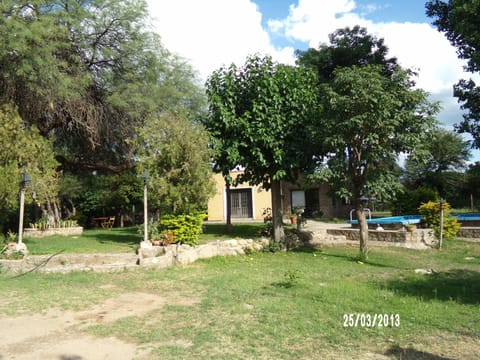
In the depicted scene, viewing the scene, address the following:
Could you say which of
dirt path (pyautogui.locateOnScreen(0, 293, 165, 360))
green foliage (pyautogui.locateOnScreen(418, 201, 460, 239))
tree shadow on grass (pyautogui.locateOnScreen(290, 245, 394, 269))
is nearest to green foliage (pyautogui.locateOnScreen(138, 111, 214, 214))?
tree shadow on grass (pyautogui.locateOnScreen(290, 245, 394, 269))

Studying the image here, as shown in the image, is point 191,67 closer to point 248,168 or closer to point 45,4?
point 45,4

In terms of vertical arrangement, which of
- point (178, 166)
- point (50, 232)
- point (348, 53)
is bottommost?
point (50, 232)

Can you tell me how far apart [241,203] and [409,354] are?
953 inches

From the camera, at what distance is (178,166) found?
1119 centimetres

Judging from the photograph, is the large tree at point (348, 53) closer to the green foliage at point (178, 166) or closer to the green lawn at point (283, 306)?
the green foliage at point (178, 166)

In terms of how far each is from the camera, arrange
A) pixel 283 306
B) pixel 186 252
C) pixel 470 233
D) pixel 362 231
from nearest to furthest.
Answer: pixel 283 306, pixel 186 252, pixel 362 231, pixel 470 233

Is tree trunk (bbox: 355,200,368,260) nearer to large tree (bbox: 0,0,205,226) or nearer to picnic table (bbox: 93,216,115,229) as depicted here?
large tree (bbox: 0,0,205,226)

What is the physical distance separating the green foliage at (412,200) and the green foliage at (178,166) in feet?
37.3

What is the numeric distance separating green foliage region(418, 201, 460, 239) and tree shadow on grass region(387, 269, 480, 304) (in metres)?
5.29

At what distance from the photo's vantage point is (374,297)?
6367 mm

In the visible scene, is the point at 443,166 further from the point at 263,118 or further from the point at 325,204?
the point at 263,118

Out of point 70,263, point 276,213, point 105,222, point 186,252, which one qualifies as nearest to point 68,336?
point 70,263

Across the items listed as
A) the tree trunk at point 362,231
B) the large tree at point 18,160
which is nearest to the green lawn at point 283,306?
the tree trunk at point 362,231
